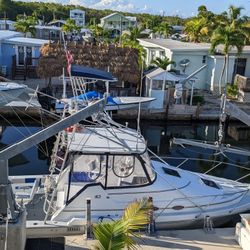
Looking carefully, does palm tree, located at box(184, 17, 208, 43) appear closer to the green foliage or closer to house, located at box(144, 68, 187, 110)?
the green foliage

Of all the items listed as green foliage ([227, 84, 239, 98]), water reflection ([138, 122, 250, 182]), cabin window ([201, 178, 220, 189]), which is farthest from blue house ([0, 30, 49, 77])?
cabin window ([201, 178, 220, 189])

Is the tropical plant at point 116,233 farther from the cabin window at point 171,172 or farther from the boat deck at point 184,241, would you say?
the cabin window at point 171,172

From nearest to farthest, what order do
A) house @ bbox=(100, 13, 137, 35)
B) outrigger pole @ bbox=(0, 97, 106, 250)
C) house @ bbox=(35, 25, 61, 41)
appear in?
outrigger pole @ bbox=(0, 97, 106, 250) → house @ bbox=(35, 25, 61, 41) → house @ bbox=(100, 13, 137, 35)

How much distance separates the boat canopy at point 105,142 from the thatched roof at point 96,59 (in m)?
15.7

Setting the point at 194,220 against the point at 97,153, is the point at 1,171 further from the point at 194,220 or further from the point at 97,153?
the point at 194,220

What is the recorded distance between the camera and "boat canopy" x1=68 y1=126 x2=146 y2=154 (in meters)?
10.5

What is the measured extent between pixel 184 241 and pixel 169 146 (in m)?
13.1

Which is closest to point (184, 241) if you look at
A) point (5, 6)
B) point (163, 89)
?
point (163, 89)

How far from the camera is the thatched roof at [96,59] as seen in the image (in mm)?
26938

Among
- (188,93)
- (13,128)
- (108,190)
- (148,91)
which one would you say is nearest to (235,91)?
(188,93)

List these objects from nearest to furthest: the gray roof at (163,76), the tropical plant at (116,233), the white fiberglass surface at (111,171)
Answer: the tropical plant at (116,233) → the white fiberglass surface at (111,171) → the gray roof at (163,76)

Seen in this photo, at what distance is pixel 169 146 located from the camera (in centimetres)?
2272

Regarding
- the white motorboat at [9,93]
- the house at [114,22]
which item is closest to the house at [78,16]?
the house at [114,22]

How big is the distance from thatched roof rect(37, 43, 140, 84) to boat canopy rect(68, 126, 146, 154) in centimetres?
1571
